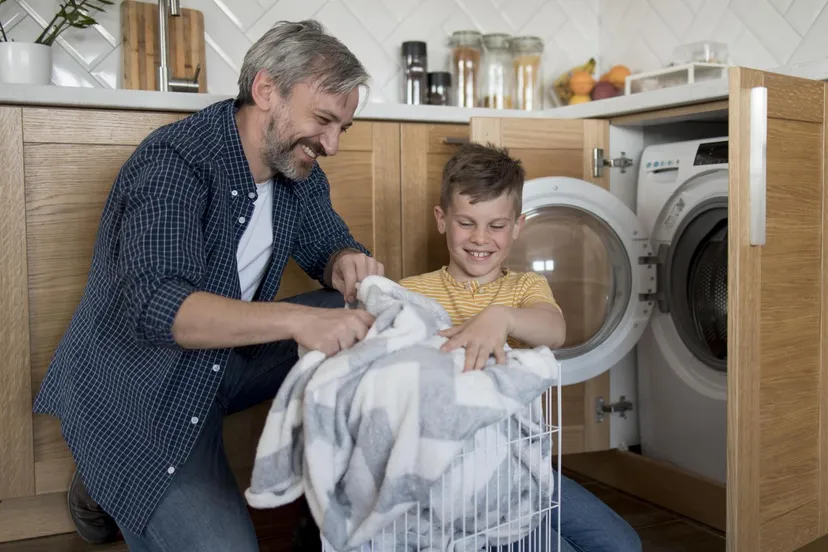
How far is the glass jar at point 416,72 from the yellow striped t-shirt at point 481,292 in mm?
1194

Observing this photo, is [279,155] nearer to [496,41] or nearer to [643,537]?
[643,537]

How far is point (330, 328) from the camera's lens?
41.5 inches

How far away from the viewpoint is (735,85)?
153 centimetres

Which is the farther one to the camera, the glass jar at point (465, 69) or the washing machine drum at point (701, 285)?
the glass jar at point (465, 69)

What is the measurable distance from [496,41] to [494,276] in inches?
55.7

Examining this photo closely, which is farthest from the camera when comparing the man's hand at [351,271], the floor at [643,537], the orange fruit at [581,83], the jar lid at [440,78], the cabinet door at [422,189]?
the orange fruit at [581,83]

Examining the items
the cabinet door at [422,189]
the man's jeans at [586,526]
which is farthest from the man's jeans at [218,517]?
the cabinet door at [422,189]

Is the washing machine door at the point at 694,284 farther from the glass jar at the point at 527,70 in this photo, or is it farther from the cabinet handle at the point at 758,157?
the glass jar at the point at 527,70

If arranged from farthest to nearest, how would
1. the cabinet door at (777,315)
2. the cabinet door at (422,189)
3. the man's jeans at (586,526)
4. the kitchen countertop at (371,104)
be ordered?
the cabinet door at (422,189) < the kitchen countertop at (371,104) < the cabinet door at (777,315) < the man's jeans at (586,526)

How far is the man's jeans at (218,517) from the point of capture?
49.0 inches

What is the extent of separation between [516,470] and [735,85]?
865 mm

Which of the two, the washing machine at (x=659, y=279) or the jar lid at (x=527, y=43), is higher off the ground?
the jar lid at (x=527, y=43)

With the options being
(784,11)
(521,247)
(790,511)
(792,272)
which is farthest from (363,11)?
(790,511)

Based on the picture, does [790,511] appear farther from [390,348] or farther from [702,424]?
[390,348]
